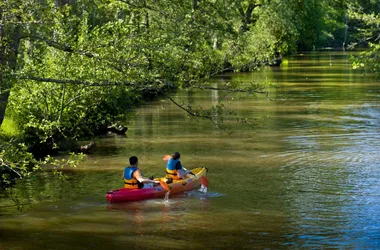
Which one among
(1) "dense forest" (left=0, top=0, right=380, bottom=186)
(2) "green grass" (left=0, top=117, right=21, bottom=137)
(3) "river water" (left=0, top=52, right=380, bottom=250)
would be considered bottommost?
(3) "river water" (left=0, top=52, right=380, bottom=250)

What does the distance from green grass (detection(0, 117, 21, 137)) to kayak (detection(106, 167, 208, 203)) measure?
4664mm

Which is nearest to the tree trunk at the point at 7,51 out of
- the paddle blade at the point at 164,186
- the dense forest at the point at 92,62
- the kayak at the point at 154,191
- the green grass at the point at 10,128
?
the dense forest at the point at 92,62

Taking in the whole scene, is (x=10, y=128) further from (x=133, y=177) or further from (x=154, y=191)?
(x=154, y=191)

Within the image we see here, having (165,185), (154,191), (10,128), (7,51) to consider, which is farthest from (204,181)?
(7,51)

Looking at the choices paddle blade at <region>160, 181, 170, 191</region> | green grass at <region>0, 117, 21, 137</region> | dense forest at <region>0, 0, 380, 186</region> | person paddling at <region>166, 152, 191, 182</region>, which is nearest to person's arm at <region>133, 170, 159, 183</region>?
paddle blade at <region>160, 181, 170, 191</region>

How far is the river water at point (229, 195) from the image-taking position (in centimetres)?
1188

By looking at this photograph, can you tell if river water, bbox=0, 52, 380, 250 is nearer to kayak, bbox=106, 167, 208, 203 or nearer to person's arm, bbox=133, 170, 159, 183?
kayak, bbox=106, 167, 208, 203

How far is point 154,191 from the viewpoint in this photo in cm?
1505

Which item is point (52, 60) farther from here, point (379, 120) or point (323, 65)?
point (323, 65)

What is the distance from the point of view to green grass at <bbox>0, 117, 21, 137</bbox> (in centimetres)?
1812

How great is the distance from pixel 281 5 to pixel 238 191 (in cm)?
4216

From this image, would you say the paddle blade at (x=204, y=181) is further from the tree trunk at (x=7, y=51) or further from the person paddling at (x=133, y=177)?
the tree trunk at (x=7, y=51)

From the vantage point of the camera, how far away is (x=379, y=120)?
86.6 feet

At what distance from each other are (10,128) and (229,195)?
22.1 feet
